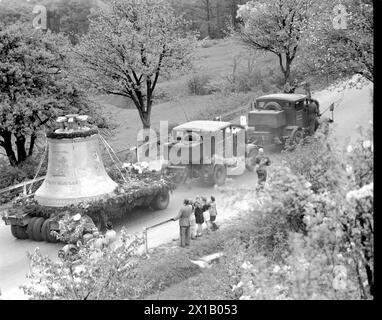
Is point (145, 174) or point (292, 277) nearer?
point (292, 277)

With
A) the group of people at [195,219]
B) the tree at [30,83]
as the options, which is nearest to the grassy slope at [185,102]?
the tree at [30,83]

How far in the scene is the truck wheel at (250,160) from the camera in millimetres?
22138

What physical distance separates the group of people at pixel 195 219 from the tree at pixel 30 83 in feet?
29.9

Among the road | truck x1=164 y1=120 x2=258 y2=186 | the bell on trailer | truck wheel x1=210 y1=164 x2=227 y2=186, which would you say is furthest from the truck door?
the bell on trailer

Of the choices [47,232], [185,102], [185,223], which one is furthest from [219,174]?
[185,102]

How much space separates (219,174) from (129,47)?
27.3 feet

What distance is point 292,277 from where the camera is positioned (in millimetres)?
7703

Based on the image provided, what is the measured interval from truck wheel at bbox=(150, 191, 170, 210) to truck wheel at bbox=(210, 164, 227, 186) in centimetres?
206

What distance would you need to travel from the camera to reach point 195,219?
17.4m

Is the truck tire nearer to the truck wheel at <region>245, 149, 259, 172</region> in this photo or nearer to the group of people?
the group of people

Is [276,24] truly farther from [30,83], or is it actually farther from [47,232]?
[47,232]

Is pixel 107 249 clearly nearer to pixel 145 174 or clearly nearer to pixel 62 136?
Result: pixel 62 136

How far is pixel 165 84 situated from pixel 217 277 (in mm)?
30279
